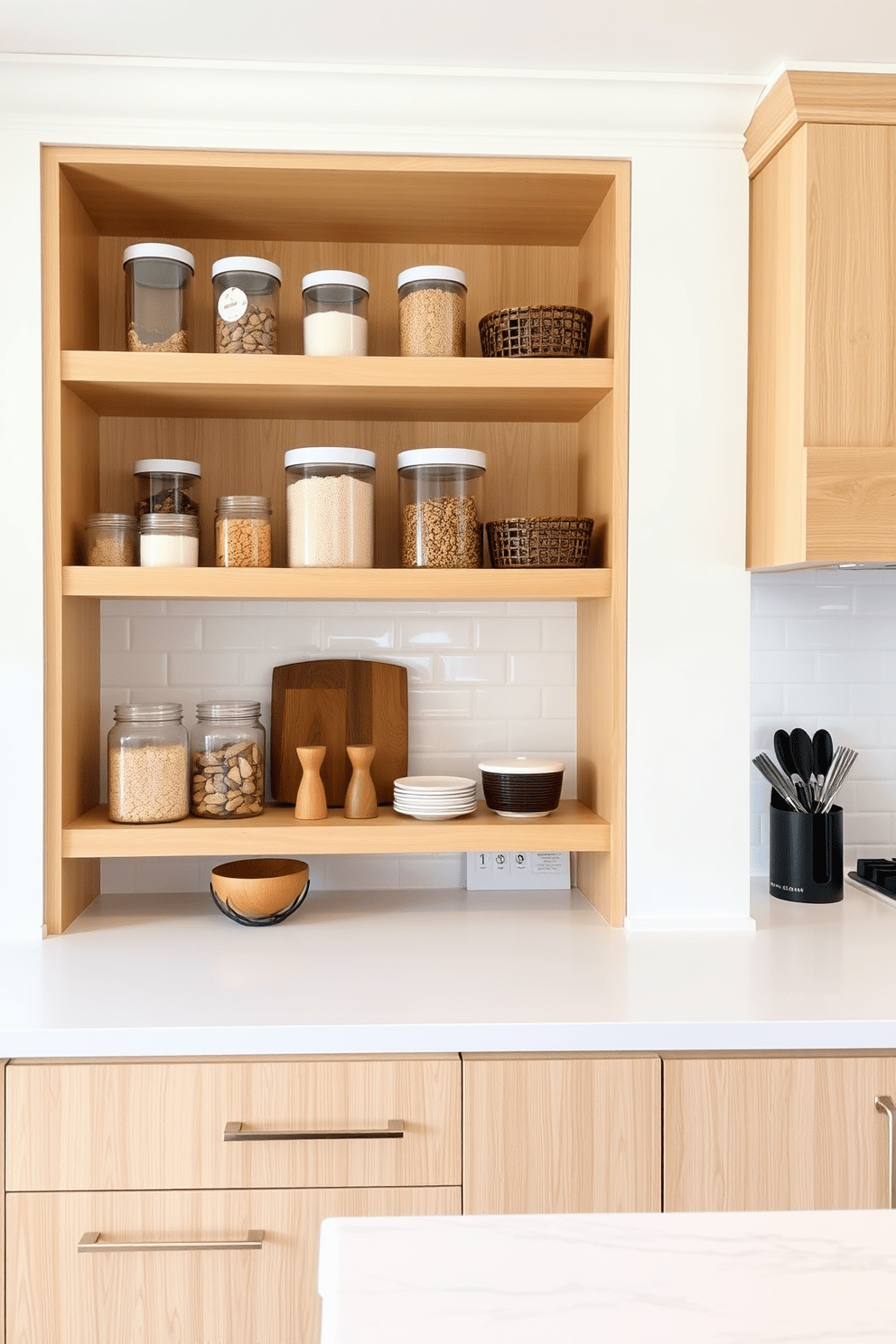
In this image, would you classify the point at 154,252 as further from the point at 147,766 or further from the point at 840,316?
the point at 840,316

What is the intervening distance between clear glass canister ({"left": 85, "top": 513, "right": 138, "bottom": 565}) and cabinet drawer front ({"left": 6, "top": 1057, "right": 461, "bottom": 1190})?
91 centimetres

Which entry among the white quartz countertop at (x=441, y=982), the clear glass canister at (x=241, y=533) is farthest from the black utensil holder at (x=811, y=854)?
the clear glass canister at (x=241, y=533)

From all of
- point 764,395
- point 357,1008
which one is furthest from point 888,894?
point 357,1008

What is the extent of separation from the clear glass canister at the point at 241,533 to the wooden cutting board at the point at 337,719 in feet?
1.11

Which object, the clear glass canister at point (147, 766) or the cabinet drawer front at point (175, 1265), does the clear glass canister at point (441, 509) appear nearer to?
the clear glass canister at point (147, 766)

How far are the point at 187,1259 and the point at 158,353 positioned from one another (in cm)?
146

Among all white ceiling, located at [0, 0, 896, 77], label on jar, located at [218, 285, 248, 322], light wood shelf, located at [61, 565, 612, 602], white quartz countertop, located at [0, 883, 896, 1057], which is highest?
white ceiling, located at [0, 0, 896, 77]

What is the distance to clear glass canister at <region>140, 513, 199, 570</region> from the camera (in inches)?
77.5

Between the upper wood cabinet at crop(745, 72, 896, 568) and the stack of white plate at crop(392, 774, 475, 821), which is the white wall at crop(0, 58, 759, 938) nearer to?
the upper wood cabinet at crop(745, 72, 896, 568)

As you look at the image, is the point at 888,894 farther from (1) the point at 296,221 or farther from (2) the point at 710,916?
(1) the point at 296,221

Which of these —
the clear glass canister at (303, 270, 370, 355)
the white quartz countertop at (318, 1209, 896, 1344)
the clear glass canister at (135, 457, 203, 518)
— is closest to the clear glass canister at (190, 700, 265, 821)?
the clear glass canister at (135, 457, 203, 518)

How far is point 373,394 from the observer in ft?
6.61

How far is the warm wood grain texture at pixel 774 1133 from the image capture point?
1521mm

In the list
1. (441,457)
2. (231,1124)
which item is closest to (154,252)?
(441,457)
